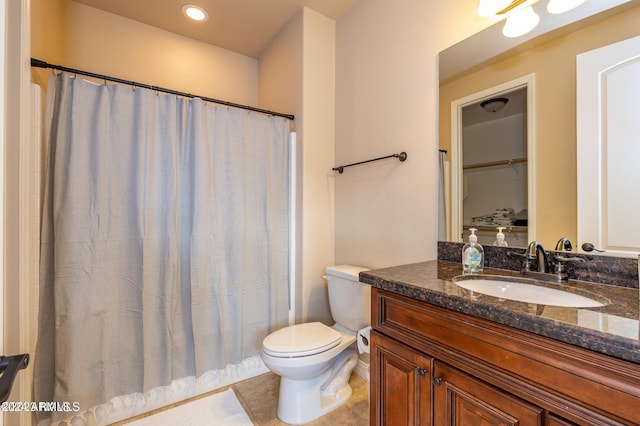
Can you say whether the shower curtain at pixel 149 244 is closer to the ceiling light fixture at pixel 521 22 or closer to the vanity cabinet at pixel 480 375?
the vanity cabinet at pixel 480 375

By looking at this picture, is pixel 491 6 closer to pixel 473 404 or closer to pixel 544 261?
pixel 544 261

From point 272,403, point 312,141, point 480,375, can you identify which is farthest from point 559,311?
point 312,141

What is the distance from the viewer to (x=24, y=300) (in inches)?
35.4

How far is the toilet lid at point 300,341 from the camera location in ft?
4.62

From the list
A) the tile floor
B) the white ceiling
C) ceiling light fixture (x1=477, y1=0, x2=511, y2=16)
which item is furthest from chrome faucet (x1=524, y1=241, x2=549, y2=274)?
the white ceiling

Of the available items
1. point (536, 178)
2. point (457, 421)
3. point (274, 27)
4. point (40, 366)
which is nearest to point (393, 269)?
point (457, 421)

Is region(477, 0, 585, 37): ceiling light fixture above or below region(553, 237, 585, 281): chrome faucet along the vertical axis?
above

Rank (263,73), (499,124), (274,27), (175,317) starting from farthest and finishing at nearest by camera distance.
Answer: (263,73), (274,27), (175,317), (499,124)

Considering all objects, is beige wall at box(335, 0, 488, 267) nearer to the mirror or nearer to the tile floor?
the mirror

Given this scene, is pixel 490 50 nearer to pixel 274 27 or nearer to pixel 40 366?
pixel 274 27

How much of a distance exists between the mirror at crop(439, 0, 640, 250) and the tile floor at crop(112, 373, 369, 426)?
127cm

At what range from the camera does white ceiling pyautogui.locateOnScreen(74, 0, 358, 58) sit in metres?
1.93

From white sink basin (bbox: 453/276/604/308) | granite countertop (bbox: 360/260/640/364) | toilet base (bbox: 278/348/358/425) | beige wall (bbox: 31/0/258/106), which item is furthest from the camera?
beige wall (bbox: 31/0/258/106)

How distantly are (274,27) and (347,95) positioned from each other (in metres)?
0.88
